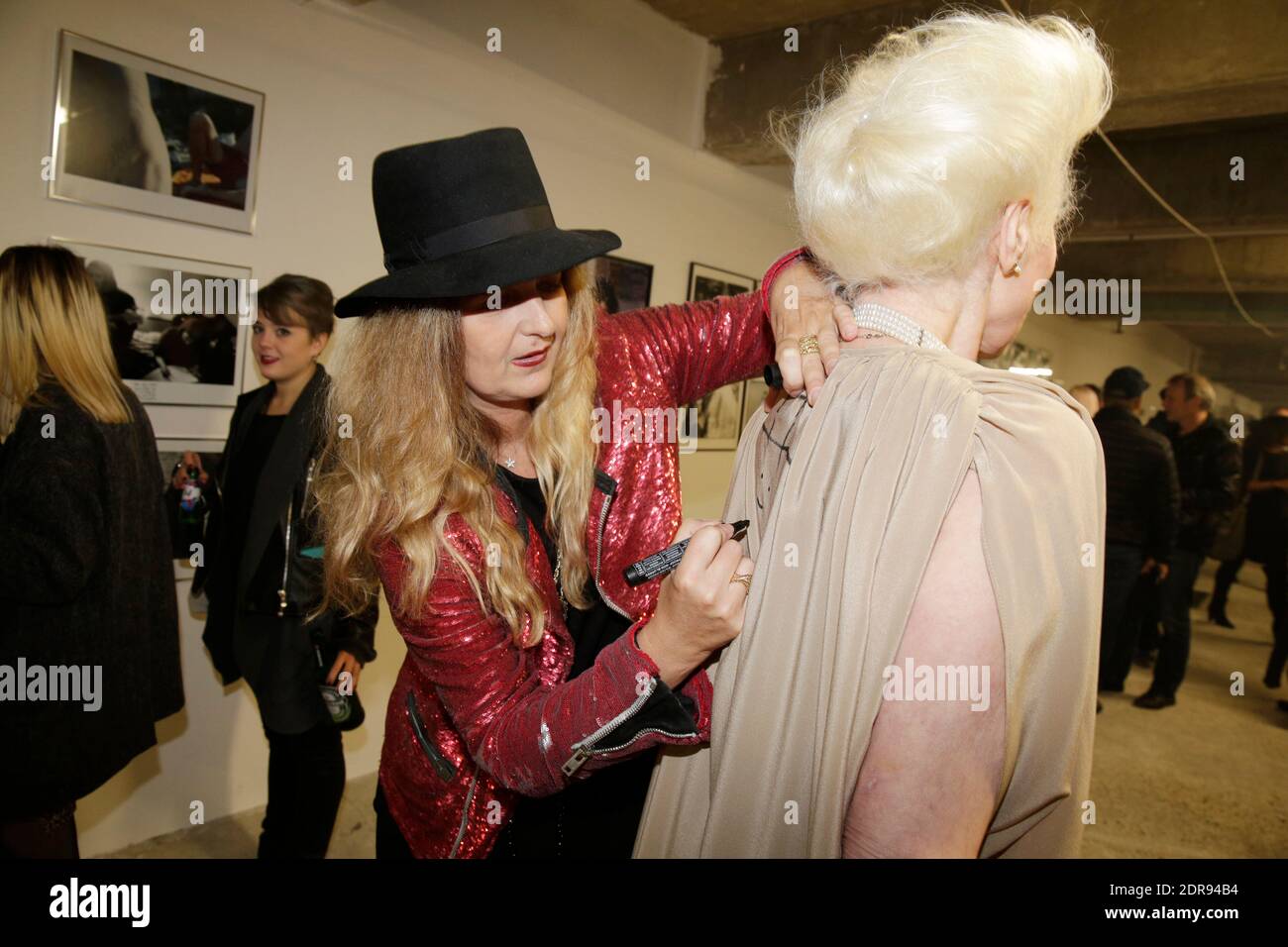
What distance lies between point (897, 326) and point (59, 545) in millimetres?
2039

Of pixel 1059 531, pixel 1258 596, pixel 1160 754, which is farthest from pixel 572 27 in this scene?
pixel 1258 596

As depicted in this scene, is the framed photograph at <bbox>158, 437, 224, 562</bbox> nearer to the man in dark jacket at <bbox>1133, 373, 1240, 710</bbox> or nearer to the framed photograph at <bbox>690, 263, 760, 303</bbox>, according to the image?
the framed photograph at <bbox>690, 263, 760, 303</bbox>

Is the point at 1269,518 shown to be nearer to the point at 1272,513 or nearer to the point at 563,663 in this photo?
the point at 1272,513

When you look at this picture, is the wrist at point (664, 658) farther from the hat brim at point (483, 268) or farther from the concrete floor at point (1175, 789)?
the concrete floor at point (1175, 789)

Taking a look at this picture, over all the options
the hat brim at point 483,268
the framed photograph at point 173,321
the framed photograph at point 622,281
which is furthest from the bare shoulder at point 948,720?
the framed photograph at point 622,281

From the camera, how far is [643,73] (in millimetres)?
3922

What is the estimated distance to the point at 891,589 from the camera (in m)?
0.81

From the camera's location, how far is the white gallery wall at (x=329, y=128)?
90.4 inches

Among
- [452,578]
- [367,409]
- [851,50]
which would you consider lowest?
[452,578]

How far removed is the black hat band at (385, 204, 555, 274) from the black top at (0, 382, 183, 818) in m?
1.26

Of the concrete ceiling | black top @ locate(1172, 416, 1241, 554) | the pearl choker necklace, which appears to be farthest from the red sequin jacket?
black top @ locate(1172, 416, 1241, 554)

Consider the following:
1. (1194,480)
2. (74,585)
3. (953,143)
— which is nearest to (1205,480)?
(1194,480)

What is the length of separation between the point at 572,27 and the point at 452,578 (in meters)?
3.29
